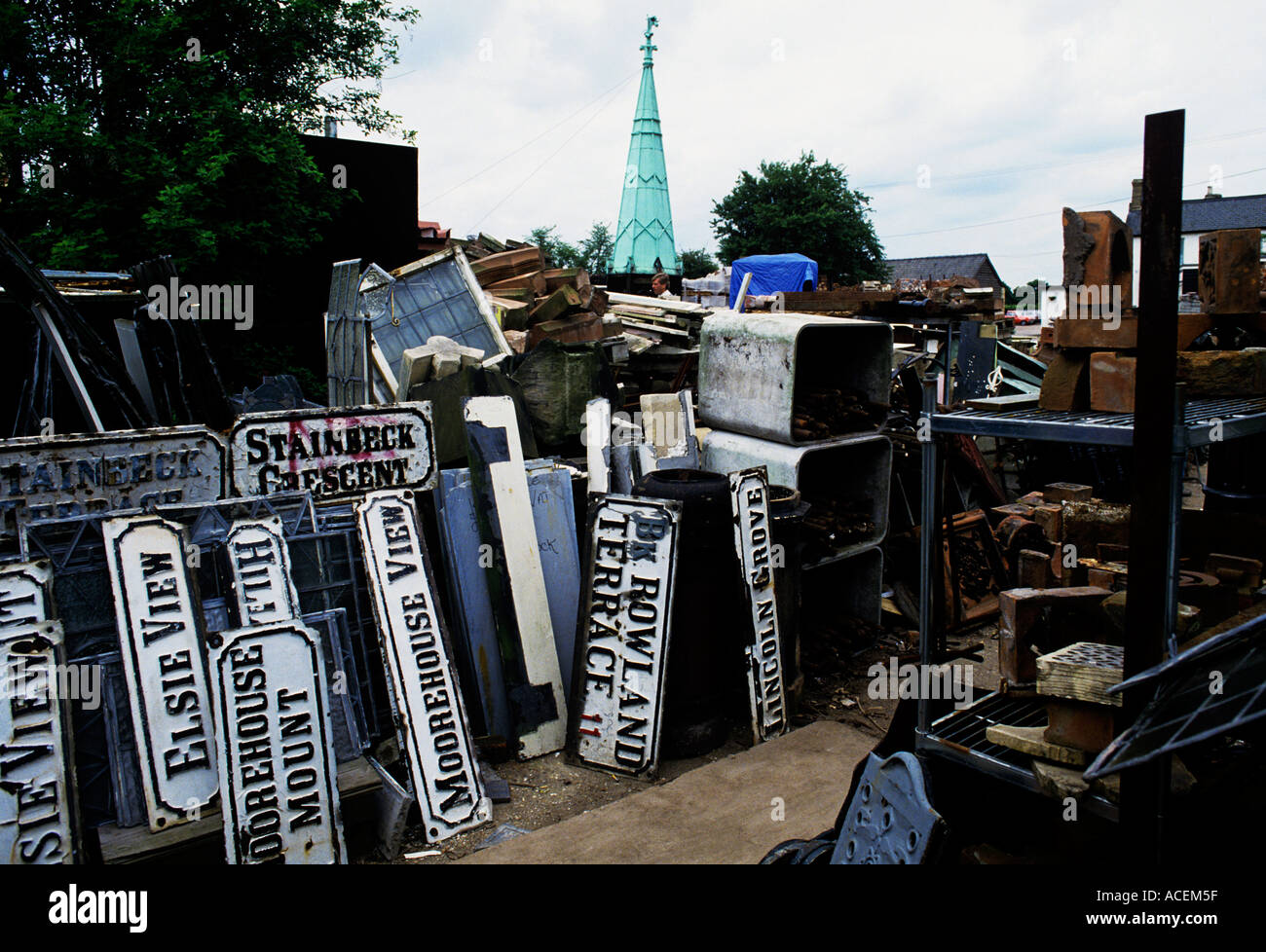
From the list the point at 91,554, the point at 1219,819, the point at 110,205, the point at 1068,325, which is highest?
the point at 110,205

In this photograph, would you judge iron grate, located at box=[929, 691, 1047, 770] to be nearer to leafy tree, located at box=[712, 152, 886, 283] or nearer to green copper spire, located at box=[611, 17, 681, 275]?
green copper spire, located at box=[611, 17, 681, 275]

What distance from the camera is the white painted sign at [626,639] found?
5.02 m

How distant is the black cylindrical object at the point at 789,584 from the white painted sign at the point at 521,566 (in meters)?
1.56

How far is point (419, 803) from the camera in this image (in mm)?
4379

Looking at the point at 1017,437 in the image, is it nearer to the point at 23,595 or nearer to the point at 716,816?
the point at 716,816

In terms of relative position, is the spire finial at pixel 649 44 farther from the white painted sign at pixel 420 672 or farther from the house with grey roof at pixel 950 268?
the house with grey roof at pixel 950 268

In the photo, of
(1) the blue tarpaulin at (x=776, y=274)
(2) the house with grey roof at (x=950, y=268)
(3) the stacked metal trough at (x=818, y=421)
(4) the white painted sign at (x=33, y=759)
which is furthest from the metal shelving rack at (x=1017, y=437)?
(2) the house with grey roof at (x=950, y=268)

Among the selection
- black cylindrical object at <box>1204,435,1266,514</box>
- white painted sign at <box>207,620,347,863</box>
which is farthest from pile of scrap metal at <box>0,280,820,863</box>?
black cylindrical object at <box>1204,435,1266,514</box>

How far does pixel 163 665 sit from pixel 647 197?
22041 mm

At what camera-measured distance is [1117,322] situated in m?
2.81

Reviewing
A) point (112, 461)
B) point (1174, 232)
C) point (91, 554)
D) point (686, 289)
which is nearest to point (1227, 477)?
point (1174, 232)

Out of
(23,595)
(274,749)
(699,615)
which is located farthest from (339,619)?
(699,615)
